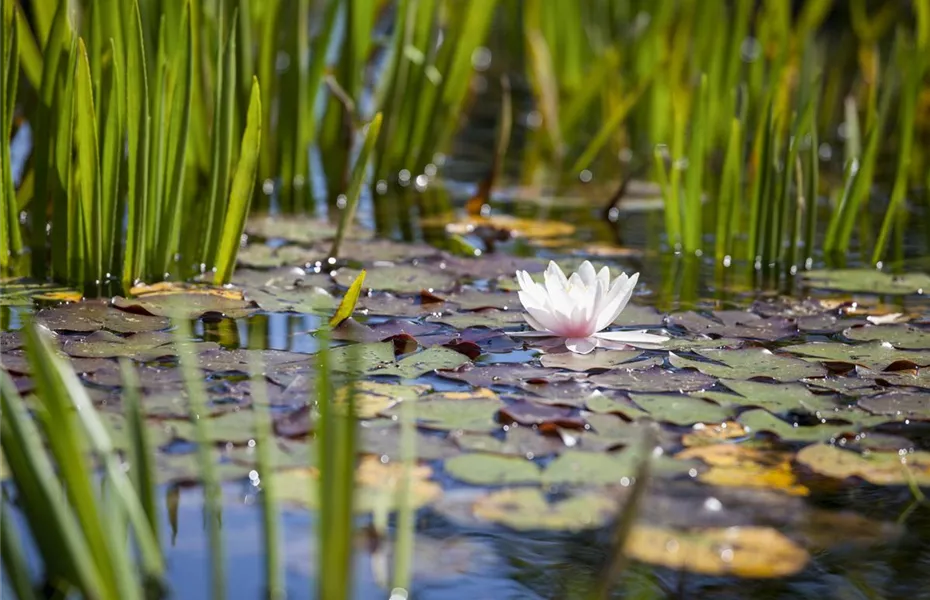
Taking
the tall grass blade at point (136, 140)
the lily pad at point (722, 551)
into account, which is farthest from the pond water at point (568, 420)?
the tall grass blade at point (136, 140)

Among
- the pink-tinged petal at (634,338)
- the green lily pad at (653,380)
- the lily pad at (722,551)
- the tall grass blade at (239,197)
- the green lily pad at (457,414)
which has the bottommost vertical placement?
the lily pad at (722,551)

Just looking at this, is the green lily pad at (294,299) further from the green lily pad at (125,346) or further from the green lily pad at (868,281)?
the green lily pad at (868,281)

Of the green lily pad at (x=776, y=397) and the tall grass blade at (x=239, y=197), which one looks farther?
the tall grass blade at (x=239, y=197)

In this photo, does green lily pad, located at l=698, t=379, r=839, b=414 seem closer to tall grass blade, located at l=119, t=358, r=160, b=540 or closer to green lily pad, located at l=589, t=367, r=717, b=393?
green lily pad, located at l=589, t=367, r=717, b=393

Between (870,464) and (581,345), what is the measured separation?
1.80 ft

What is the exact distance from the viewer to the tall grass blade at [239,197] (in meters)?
2.15

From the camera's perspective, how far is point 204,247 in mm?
2365

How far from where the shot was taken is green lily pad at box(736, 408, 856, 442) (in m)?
1.56

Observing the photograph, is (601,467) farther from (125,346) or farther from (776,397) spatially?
(125,346)

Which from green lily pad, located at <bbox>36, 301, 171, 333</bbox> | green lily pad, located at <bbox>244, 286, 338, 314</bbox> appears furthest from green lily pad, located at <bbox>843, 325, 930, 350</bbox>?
green lily pad, located at <bbox>36, 301, 171, 333</bbox>

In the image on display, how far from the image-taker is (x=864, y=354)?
6.25ft

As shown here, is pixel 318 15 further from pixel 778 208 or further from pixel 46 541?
pixel 46 541

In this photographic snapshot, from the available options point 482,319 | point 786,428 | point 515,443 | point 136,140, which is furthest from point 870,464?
point 136,140

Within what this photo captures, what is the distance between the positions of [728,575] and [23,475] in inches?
28.6
